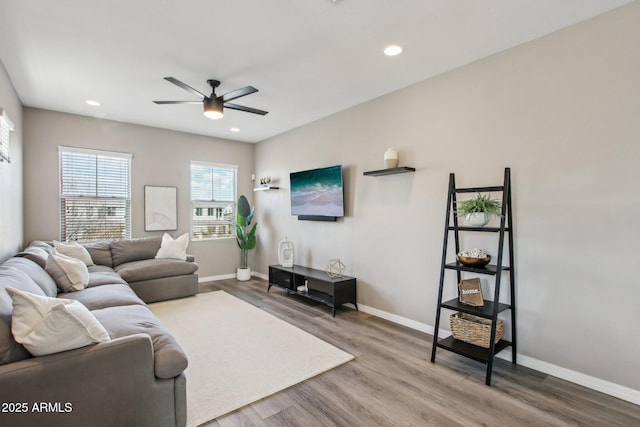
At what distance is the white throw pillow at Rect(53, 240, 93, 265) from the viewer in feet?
13.4

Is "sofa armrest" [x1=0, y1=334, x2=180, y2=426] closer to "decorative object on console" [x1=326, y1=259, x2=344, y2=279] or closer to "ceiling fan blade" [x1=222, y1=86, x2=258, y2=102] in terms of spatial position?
"ceiling fan blade" [x1=222, y1=86, x2=258, y2=102]

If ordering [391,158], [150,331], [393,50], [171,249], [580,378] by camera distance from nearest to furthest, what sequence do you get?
[150,331], [580,378], [393,50], [391,158], [171,249]

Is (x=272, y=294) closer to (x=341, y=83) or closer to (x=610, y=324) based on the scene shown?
(x=341, y=83)

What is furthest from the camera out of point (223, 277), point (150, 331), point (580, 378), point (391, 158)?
point (223, 277)

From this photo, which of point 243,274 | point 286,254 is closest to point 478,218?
point 286,254

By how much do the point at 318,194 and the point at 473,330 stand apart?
9.18ft

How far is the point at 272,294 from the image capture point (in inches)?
198

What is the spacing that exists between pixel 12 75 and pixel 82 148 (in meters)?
1.57

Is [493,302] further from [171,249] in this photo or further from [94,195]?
[94,195]

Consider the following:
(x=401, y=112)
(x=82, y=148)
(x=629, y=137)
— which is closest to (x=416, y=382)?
(x=629, y=137)

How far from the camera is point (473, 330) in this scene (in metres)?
2.74

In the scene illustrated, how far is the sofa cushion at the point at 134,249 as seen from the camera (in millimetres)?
4770

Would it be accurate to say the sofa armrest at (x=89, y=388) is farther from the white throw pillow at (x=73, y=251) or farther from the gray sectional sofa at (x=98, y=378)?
the white throw pillow at (x=73, y=251)

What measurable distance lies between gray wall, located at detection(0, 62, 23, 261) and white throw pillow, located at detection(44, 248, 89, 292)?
0.40 m
